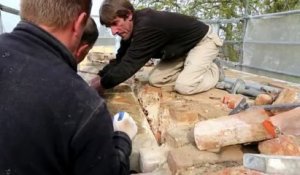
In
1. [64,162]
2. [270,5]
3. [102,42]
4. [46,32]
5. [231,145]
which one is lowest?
[102,42]

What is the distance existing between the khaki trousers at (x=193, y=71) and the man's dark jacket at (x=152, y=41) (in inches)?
4.8

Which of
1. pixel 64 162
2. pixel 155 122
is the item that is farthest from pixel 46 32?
pixel 155 122

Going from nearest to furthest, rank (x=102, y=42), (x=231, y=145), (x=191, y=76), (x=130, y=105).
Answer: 1. (x=231, y=145)
2. (x=130, y=105)
3. (x=191, y=76)
4. (x=102, y=42)

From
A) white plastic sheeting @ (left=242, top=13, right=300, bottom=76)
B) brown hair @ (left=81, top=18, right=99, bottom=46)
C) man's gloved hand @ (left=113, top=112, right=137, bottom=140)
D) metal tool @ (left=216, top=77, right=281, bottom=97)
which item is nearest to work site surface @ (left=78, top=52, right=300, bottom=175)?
metal tool @ (left=216, top=77, right=281, bottom=97)

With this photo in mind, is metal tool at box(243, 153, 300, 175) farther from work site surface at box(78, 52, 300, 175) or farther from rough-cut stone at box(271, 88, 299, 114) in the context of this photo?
rough-cut stone at box(271, 88, 299, 114)

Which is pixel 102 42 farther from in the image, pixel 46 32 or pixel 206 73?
pixel 46 32

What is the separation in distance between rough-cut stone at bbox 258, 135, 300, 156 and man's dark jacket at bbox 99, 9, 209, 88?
1625 millimetres

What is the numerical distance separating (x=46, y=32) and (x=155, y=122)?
201cm

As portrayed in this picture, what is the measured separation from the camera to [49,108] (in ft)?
4.04

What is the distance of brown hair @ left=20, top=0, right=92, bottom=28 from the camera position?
128 centimetres

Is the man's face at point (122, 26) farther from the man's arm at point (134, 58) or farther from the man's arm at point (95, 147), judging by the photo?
the man's arm at point (95, 147)

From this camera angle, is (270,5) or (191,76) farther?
(270,5)

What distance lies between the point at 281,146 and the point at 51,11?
4.37ft

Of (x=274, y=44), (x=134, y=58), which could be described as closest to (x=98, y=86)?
(x=134, y=58)
